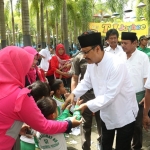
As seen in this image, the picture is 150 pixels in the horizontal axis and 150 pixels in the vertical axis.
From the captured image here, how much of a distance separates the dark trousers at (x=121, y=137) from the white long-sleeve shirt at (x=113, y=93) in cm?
8

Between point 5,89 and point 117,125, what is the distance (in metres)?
1.30

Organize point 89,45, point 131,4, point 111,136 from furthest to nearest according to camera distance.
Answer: point 131,4 → point 111,136 → point 89,45

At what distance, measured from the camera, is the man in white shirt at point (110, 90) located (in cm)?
225

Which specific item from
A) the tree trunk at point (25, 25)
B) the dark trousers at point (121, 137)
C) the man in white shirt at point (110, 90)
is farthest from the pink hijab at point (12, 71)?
the tree trunk at point (25, 25)

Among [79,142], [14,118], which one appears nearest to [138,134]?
[79,142]

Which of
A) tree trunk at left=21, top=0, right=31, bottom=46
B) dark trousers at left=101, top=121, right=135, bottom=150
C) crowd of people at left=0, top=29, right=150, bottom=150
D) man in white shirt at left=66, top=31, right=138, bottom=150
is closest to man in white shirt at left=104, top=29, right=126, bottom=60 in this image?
crowd of people at left=0, top=29, right=150, bottom=150

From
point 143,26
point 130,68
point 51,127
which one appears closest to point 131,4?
point 143,26

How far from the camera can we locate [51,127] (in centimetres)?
186

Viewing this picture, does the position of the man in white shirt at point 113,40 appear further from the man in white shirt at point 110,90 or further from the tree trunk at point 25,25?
the tree trunk at point 25,25

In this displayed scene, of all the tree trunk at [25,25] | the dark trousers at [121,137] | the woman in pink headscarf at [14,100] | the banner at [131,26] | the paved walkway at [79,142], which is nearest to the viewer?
the woman in pink headscarf at [14,100]

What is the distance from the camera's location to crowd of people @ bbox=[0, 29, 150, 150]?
1.67 metres

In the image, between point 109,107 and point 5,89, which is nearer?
point 5,89

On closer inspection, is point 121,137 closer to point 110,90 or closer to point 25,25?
point 110,90

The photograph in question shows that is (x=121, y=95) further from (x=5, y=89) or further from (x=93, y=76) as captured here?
(x=5, y=89)
